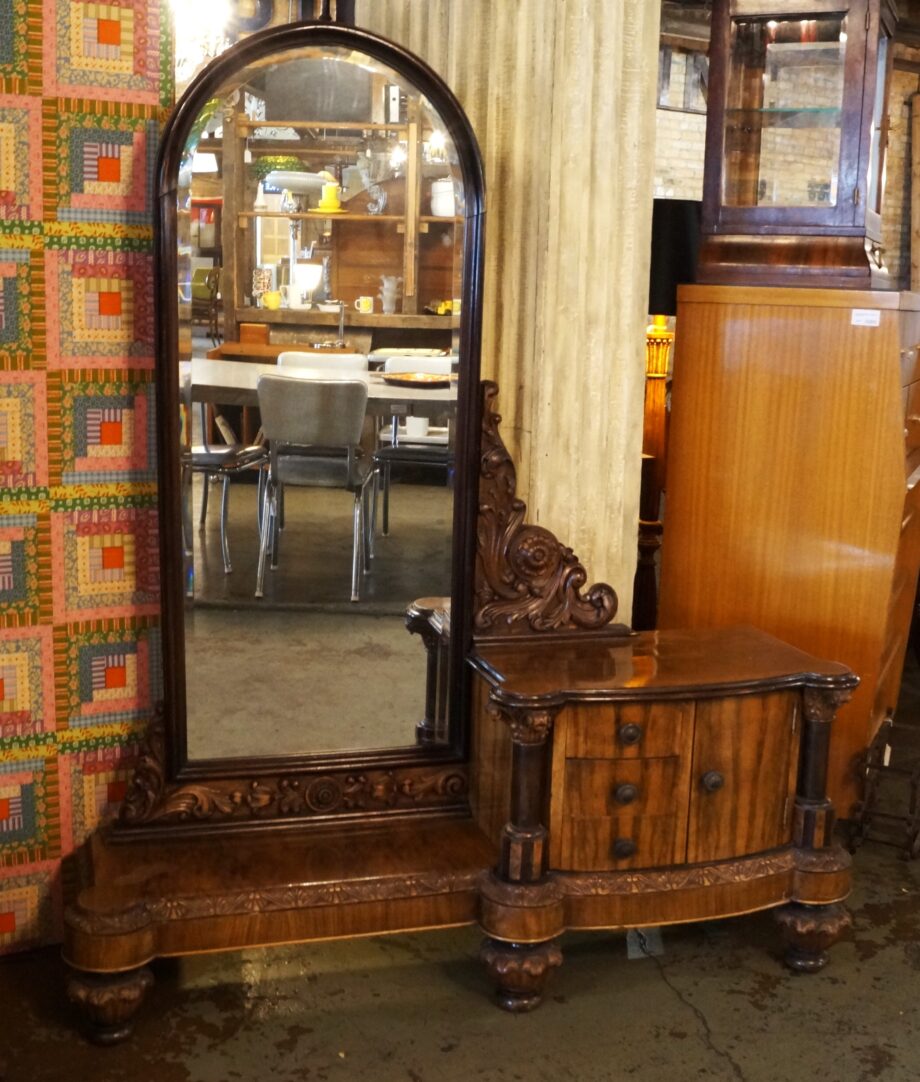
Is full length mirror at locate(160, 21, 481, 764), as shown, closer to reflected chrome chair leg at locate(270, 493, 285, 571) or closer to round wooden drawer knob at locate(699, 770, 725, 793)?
reflected chrome chair leg at locate(270, 493, 285, 571)

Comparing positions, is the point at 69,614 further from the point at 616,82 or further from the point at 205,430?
the point at 616,82

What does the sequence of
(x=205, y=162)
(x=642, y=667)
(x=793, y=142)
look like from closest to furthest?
(x=205, y=162)
(x=642, y=667)
(x=793, y=142)

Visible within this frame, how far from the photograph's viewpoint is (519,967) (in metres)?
2.57

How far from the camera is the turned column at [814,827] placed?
2.74m

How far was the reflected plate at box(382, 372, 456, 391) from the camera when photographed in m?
2.75

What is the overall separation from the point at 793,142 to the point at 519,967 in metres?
2.31

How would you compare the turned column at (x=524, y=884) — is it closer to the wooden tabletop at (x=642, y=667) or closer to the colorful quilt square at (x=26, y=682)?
the wooden tabletop at (x=642, y=667)

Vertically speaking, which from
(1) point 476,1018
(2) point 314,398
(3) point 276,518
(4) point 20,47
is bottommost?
(1) point 476,1018

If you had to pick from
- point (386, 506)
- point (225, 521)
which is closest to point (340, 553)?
point (386, 506)

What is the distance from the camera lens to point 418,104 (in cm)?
261

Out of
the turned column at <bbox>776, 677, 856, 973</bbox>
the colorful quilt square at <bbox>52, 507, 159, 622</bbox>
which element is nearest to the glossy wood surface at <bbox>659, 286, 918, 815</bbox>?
the turned column at <bbox>776, 677, 856, 973</bbox>

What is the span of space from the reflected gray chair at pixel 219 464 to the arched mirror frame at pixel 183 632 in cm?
4

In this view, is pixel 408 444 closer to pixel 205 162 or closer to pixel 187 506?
pixel 187 506

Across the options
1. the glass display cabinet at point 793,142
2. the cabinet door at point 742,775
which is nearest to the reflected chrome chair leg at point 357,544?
the cabinet door at point 742,775
